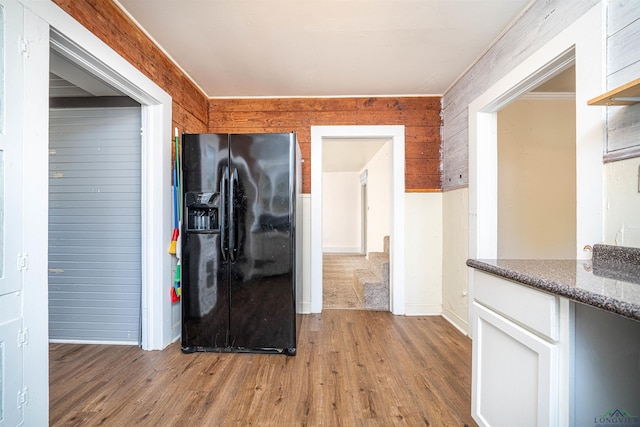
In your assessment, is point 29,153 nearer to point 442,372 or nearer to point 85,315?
point 85,315

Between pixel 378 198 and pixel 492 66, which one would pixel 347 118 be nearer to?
pixel 492 66

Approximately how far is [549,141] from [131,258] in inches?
164

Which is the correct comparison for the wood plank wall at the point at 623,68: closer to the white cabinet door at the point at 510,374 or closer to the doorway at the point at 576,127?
the doorway at the point at 576,127

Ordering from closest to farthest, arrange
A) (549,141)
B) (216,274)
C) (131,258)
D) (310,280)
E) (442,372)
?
(442,372)
(216,274)
(131,258)
(549,141)
(310,280)

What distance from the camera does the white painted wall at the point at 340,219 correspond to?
8.20m

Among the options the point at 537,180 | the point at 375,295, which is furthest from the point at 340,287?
the point at 537,180

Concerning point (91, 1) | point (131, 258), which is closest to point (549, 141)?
point (91, 1)

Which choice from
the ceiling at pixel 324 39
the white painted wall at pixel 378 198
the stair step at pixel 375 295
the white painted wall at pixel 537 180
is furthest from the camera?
the white painted wall at pixel 378 198

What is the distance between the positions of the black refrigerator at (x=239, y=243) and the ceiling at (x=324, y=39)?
0.73 m

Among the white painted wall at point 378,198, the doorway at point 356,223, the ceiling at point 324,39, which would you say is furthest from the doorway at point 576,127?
the white painted wall at point 378,198

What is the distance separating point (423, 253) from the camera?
3.12 meters

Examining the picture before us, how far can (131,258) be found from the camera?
236cm

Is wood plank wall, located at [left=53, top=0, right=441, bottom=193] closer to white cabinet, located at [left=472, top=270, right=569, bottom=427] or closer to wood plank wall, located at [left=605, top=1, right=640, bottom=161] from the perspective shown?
wood plank wall, located at [left=605, top=1, right=640, bottom=161]

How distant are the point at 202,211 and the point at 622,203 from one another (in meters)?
2.46
